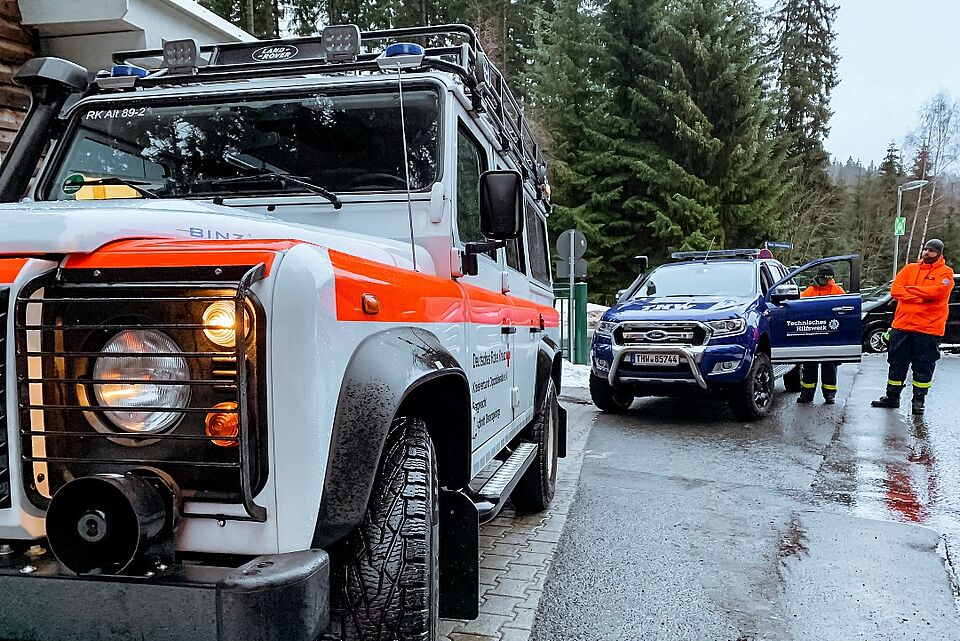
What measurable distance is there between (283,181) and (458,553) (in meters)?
1.61

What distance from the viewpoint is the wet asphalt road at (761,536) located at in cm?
354

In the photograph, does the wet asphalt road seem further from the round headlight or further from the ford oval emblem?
the ford oval emblem

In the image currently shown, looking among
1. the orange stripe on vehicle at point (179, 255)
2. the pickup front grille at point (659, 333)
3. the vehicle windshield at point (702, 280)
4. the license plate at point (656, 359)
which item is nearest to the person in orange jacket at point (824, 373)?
the vehicle windshield at point (702, 280)

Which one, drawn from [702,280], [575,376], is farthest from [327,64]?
[575,376]

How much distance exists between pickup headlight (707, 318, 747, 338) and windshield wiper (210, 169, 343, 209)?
6349mm

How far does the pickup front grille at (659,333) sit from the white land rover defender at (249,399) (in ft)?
19.3

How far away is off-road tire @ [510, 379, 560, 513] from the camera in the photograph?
5000 mm

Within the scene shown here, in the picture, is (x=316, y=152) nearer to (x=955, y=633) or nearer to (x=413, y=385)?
(x=413, y=385)

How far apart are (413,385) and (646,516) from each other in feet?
11.7

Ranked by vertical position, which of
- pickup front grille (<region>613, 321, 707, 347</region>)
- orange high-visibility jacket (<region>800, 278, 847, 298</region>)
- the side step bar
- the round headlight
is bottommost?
the side step bar

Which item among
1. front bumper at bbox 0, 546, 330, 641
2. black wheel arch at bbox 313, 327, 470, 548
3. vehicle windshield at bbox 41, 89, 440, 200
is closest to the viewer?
front bumper at bbox 0, 546, 330, 641

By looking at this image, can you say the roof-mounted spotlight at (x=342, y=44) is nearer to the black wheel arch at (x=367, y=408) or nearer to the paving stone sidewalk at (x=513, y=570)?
the black wheel arch at (x=367, y=408)

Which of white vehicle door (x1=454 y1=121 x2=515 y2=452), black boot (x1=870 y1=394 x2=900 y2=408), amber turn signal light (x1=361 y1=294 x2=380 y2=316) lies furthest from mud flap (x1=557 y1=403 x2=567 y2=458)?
black boot (x1=870 y1=394 x2=900 y2=408)

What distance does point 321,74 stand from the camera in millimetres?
3318
